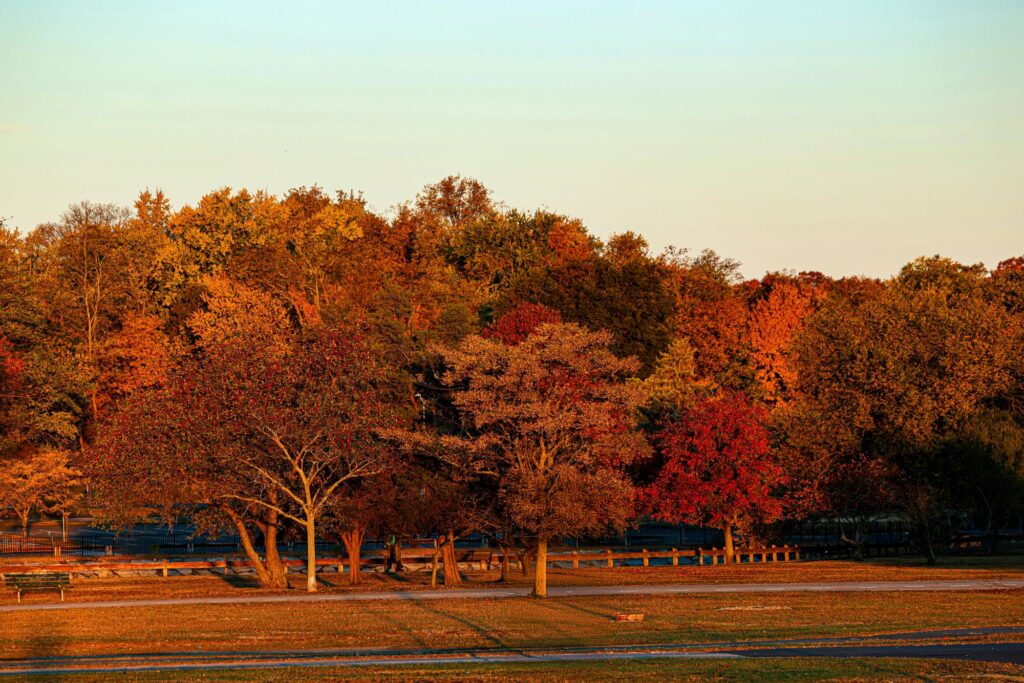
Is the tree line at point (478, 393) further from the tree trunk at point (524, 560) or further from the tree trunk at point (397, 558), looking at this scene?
the tree trunk at point (397, 558)

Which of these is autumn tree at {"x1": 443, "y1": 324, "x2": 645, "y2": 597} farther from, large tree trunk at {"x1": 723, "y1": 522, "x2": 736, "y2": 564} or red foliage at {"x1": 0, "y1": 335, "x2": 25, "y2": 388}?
red foliage at {"x1": 0, "y1": 335, "x2": 25, "y2": 388}

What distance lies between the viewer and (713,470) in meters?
60.8

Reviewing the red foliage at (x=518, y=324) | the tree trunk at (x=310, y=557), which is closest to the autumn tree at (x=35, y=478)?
the tree trunk at (x=310, y=557)

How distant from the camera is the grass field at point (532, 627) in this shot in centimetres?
2430

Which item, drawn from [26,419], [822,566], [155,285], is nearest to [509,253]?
[155,285]

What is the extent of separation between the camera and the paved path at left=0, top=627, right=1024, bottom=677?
26.3 metres

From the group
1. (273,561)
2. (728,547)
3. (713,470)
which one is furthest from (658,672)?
(728,547)

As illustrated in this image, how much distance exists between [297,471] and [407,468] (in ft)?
15.8

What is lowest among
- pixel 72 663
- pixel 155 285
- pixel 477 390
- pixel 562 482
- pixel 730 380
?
pixel 72 663

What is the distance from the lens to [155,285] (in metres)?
113

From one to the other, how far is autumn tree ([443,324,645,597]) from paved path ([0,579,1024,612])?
7.83 feet

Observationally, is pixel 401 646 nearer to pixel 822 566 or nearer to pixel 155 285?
pixel 822 566

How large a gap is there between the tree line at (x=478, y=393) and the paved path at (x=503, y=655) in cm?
1809

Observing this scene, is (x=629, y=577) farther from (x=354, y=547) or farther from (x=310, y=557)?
(x=310, y=557)
